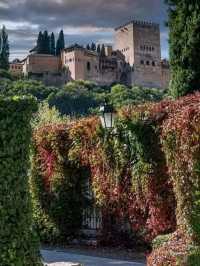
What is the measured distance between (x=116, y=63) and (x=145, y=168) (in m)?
104

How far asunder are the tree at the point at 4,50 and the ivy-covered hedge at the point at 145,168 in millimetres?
89588

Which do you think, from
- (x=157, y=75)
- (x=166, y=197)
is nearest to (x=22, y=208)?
(x=166, y=197)

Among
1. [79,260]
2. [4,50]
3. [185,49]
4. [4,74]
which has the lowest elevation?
[79,260]

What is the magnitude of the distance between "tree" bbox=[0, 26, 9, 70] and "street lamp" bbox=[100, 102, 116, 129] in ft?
298

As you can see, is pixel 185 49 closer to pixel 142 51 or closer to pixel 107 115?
pixel 107 115

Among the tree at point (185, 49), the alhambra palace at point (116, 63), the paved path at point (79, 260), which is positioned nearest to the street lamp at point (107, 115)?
the paved path at point (79, 260)

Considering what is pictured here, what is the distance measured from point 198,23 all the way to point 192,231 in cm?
738

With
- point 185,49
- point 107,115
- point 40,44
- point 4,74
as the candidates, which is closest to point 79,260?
point 107,115

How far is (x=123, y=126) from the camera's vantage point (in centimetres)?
973

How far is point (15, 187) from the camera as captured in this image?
5172 mm

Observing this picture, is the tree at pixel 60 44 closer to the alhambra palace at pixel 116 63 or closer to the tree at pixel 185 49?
the alhambra palace at pixel 116 63

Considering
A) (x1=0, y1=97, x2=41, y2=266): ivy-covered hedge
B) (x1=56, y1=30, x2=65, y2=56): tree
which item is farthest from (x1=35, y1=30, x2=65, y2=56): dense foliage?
(x1=0, y1=97, x2=41, y2=266): ivy-covered hedge

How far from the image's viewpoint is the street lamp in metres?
9.51

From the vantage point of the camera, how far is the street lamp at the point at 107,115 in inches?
374
